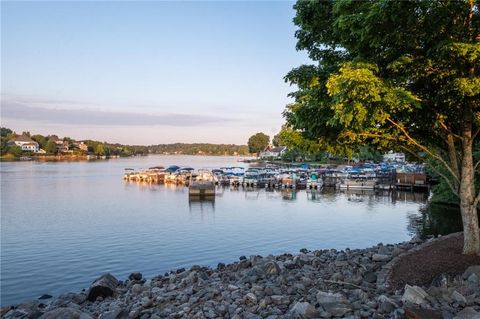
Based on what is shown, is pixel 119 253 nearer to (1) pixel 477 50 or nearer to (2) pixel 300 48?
(2) pixel 300 48

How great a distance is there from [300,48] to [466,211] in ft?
20.9

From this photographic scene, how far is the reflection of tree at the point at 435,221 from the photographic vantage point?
26.7 metres

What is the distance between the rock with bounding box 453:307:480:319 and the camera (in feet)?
21.9

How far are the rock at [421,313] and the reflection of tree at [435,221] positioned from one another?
19.8m

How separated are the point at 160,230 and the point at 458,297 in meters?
23.5

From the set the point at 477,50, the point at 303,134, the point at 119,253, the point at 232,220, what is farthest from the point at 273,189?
the point at 477,50

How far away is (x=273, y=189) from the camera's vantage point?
193ft

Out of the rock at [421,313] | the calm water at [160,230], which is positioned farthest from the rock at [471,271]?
the calm water at [160,230]

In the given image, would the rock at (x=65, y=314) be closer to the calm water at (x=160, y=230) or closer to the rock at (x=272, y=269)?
the rock at (x=272, y=269)

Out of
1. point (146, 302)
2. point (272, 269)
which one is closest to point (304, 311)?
point (272, 269)

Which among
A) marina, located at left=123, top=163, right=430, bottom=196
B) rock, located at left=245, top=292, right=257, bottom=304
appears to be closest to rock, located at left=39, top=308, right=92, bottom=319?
rock, located at left=245, top=292, right=257, bottom=304

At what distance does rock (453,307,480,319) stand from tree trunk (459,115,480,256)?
3930 mm

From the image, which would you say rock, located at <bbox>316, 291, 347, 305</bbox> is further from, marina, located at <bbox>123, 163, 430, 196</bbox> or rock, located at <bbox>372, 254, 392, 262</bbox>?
marina, located at <bbox>123, 163, 430, 196</bbox>

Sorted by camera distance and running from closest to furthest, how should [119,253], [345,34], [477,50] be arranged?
[477,50] < [345,34] < [119,253]
